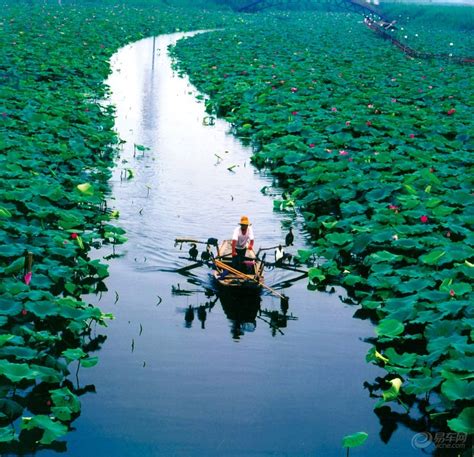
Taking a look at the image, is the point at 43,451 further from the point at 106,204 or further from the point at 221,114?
the point at 221,114

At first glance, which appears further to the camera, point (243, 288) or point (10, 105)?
point (10, 105)

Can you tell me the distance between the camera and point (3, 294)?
951 centimetres

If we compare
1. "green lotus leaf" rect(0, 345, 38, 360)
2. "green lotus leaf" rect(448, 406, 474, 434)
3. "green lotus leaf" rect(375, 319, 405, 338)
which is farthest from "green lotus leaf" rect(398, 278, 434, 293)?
"green lotus leaf" rect(0, 345, 38, 360)

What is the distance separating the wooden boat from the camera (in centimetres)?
1148

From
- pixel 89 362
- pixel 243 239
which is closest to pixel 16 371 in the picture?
pixel 89 362

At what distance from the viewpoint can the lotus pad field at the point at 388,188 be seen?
355 inches

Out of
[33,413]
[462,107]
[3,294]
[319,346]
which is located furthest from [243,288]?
[462,107]

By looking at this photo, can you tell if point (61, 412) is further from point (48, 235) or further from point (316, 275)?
point (316, 275)

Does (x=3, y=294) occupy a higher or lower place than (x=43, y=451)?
higher

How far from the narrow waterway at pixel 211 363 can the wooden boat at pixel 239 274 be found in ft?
1.01

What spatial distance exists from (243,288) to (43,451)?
4.71 m

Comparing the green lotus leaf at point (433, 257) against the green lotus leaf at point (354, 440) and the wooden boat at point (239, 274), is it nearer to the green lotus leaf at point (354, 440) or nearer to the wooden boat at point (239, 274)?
the wooden boat at point (239, 274)

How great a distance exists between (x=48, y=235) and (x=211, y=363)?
12.2 feet

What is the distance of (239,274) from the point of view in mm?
11508
